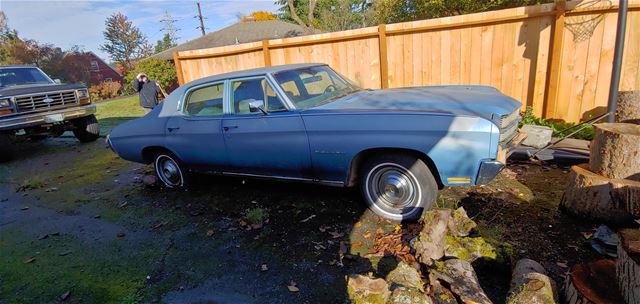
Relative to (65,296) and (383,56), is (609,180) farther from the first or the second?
(65,296)

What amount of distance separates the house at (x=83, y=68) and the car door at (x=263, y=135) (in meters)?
39.0

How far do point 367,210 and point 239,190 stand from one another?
1.94 meters

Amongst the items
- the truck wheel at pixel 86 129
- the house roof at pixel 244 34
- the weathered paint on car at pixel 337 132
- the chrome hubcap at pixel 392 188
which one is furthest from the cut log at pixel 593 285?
the house roof at pixel 244 34

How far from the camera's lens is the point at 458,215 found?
3.28m

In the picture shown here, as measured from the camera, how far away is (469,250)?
284 centimetres

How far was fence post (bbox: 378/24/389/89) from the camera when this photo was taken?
6.91m

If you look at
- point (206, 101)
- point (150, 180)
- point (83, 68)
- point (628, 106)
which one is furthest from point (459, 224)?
point (83, 68)

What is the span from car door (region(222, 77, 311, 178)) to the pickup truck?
6309mm

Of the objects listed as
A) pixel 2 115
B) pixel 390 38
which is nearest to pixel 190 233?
pixel 390 38

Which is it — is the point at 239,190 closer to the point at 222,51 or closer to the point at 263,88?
the point at 263,88

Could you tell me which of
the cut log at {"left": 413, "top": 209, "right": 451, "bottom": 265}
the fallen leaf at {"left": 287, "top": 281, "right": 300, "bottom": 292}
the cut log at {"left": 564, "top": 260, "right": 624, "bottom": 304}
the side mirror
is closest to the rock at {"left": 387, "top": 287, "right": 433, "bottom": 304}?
the cut log at {"left": 413, "top": 209, "right": 451, "bottom": 265}

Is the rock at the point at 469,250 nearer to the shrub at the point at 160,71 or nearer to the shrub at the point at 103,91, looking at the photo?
the shrub at the point at 160,71

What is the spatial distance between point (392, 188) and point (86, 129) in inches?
354

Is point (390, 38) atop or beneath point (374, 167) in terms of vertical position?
atop
